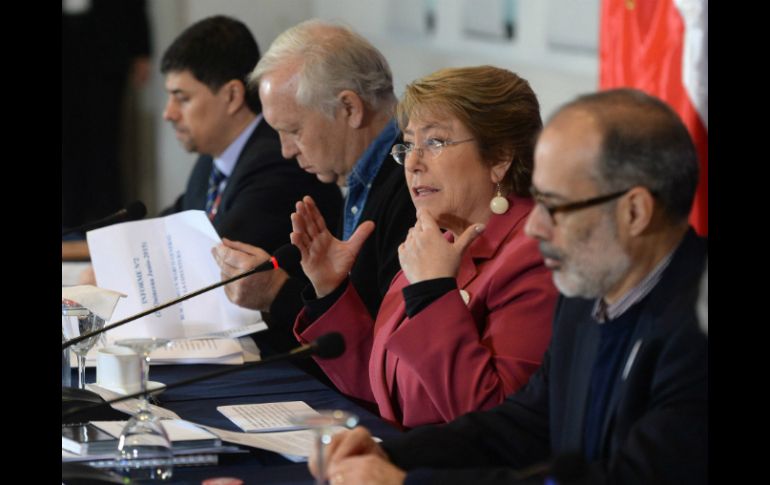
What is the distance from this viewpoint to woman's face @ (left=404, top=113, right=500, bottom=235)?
7.91ft

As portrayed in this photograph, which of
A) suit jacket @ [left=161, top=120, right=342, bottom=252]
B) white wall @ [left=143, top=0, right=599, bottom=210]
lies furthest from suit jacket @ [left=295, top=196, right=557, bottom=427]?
white wall @ [left=143, top=0, right=599, bottom=210]

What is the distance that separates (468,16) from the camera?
543cm

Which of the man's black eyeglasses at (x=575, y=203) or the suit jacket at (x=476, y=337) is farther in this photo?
the suit jacket at (x=476, y=337)

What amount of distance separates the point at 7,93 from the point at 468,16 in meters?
4.27

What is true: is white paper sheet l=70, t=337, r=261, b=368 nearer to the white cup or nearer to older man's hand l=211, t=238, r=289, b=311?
older man's hand l=211, t=238, r=289, b=311

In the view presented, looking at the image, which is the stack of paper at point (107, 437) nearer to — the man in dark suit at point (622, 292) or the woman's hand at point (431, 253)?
the man in dark suit at point (622, 292)

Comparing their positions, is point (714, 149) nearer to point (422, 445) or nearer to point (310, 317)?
point (422, 445)

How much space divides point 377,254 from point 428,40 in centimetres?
329

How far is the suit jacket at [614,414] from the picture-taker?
153 cm

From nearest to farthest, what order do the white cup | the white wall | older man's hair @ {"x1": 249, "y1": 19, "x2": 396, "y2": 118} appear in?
the white cup, older man's hair @ {"x1": 249, "y1": 19, "x2": 396, "y2": 118}, the white wall

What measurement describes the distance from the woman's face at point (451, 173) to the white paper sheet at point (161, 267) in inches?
31.6

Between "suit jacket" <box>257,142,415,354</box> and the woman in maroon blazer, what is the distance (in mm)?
155

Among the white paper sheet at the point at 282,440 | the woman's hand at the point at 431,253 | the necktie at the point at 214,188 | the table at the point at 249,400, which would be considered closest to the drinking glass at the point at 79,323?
the table at the point at 249,400

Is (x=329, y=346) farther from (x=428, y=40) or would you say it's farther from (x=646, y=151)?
(x=428, y=40)
